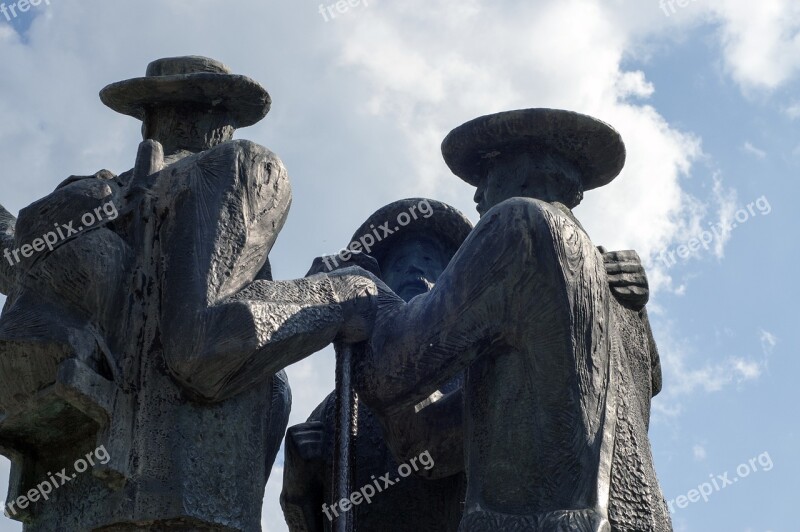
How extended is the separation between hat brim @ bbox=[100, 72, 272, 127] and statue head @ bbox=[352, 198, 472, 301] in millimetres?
884

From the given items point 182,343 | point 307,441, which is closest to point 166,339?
point 182,343

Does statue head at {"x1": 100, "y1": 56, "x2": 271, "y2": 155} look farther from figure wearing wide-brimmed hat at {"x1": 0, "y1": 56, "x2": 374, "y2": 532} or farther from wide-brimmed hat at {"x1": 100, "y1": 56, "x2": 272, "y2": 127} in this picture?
figure wearing wide-brimmed hat at {"x1": 0, "y1": 56, "x2": 374, "y2": 532}

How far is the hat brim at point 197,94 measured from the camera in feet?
22.6

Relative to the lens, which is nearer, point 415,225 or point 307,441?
point 307,441

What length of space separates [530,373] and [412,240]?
1722mm

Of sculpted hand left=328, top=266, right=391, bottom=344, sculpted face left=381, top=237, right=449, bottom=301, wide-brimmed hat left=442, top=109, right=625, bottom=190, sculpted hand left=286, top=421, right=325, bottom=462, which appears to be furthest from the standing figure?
wide-brimmed hat left=442, top=109, right=625, bottom=190

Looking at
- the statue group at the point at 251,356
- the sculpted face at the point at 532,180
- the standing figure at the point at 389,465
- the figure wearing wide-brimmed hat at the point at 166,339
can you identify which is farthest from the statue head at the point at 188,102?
the sculpted face at the point at 532,180

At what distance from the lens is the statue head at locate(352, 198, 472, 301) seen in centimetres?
771

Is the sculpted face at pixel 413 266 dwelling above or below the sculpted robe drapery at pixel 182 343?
above

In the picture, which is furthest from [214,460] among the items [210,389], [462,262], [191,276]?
[462,262]

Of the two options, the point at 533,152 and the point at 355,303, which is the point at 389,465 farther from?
the point at 533,152

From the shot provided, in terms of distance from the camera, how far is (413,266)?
25.5ft

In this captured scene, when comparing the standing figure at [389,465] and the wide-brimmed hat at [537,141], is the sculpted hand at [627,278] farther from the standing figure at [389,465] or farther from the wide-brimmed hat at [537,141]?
the standing figure at [389,465]

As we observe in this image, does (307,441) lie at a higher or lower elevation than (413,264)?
lower
